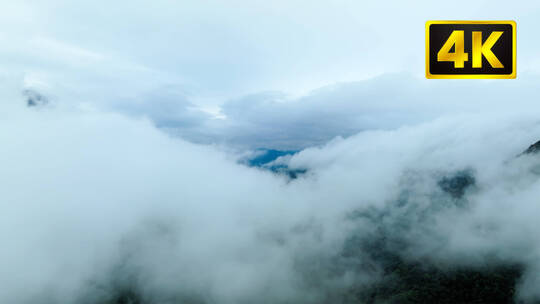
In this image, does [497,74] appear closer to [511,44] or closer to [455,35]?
[511,44]

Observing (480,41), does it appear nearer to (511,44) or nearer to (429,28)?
(511,44)

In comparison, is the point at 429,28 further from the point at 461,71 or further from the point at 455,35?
the point at 461,71

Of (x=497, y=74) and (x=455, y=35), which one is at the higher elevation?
(x=455, y=35)

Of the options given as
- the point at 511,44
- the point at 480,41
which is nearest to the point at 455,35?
the point at 480,41

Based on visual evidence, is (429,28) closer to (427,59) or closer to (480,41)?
(427,59)

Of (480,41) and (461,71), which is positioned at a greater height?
(480,41)

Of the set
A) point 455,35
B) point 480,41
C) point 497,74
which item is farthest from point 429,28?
point 497,74

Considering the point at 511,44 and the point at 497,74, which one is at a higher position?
the point at 511,44
